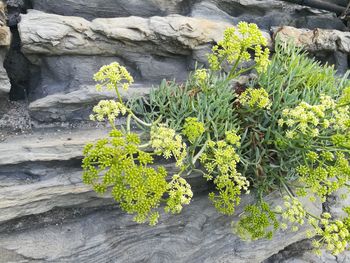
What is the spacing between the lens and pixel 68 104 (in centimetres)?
305

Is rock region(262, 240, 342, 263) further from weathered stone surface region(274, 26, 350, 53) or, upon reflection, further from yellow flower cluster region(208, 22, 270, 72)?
weathered stone surface region(274, 26, 350, 53)

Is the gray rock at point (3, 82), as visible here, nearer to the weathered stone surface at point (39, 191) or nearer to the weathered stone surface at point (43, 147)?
the weathered stone surface at point (43, 147)

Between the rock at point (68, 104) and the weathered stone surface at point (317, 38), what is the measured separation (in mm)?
1772

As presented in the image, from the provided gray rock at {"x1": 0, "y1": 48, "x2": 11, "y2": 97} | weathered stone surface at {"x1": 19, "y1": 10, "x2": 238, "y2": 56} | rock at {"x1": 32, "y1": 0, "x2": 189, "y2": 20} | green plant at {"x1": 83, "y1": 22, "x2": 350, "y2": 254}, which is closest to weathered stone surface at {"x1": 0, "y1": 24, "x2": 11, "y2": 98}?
gray rock at {"x1": 0, "y1": 48, "x2": 11, "y2": 97}

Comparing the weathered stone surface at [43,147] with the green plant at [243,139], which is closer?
the green plant at [243,139]

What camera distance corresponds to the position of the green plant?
228cm

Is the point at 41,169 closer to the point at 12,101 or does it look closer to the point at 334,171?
the point at 12,101

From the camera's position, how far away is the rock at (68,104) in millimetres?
2986

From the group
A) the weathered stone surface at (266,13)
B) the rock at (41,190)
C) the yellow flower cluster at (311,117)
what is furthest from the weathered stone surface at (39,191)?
the weathered stone surface at (266,13)

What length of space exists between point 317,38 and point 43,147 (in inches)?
115

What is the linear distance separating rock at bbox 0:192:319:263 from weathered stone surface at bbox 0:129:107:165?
0.51 metres

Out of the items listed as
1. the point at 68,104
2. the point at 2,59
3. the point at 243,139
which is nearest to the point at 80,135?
the point at 68,104

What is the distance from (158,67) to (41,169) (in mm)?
1368

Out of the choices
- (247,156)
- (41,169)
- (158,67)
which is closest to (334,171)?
(247,156)
